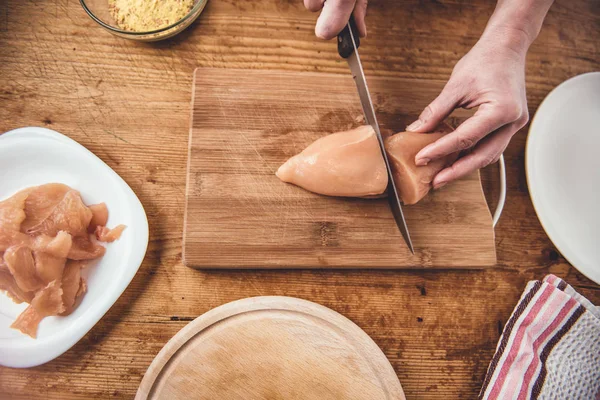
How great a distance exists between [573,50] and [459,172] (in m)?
1.23

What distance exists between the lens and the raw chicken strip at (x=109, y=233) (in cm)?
177

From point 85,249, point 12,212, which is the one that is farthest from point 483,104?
point 12,212

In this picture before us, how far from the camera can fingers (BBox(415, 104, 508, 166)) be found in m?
1.64

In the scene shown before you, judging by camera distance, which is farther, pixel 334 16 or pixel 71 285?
pixel 71 285

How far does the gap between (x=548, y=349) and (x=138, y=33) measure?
7.88ft

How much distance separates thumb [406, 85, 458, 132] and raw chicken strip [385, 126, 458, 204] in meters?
0.03

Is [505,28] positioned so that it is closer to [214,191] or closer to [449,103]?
[449,103]

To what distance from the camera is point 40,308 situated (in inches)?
64.1

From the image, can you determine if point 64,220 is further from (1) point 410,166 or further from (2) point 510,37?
(2) point 510,37

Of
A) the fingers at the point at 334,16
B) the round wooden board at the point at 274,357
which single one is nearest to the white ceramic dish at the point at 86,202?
the round wooden board at the point at 274,357

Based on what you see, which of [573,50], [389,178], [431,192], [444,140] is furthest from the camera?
[573,50]

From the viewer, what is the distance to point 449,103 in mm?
1756

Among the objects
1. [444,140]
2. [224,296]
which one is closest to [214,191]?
[224,296]

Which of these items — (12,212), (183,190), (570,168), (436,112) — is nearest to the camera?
(12,212)
